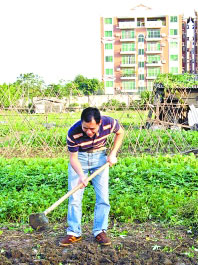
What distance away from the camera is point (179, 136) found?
1167 centimetres

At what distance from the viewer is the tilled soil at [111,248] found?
3486 mm

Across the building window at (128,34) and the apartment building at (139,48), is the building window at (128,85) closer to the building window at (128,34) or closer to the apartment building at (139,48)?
the apartment building at (139,48)

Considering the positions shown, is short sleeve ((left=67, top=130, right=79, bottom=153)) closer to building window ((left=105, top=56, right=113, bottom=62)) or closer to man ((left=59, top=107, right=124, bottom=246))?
man ((left=59, top=107, right=124, bottom=246))

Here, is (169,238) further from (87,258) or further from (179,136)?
(179,136)

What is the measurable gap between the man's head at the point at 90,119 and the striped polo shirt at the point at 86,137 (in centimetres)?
16

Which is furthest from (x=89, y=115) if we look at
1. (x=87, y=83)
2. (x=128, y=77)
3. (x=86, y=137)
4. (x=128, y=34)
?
(x=128, y=34)

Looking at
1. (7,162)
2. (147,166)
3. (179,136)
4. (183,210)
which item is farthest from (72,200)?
(179,136)

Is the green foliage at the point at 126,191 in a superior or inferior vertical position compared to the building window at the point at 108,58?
inferior

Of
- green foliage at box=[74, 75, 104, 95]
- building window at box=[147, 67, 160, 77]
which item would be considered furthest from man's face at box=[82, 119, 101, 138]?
building window at box=[147, 67, 160, 77]

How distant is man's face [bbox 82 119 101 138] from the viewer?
3396 mm

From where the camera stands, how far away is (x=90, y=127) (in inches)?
135

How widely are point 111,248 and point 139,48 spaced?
56.0m

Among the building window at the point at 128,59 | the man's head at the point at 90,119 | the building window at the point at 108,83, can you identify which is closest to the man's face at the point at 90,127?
the man's head at the point at 90,119

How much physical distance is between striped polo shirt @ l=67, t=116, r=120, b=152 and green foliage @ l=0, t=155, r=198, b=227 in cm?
127
